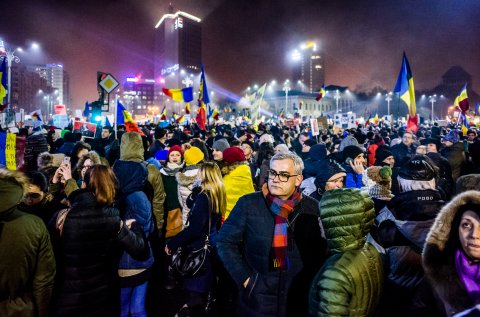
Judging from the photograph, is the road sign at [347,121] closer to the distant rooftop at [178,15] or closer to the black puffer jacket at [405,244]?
the black puffer jacket at [405,244]

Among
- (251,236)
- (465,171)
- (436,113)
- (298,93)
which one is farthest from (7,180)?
(436,113)

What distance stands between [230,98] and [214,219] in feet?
419

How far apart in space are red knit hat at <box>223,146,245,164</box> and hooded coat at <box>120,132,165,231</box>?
127 cm

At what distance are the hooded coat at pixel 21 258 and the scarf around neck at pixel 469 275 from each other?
295cm

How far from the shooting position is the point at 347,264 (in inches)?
89.5

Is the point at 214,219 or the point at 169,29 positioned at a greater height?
the point at 169,29

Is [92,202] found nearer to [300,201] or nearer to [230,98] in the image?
[300,201]

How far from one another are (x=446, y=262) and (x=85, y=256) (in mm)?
2812

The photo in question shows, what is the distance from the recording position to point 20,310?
9.04 feet

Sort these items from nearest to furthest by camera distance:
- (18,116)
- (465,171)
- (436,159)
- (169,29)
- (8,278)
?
(8,278) → (436,159) → (465,171) → (18,116) → (169,29)

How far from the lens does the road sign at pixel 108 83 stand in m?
10.2

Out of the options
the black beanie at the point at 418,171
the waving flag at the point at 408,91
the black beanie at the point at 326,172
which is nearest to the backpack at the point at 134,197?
the black beanie at the point at 326,172

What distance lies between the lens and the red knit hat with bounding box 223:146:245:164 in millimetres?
4992

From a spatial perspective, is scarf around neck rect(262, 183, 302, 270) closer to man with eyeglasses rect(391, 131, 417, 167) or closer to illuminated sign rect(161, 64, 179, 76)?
man with eyeglasses rect(391, 131, 417, 167)
